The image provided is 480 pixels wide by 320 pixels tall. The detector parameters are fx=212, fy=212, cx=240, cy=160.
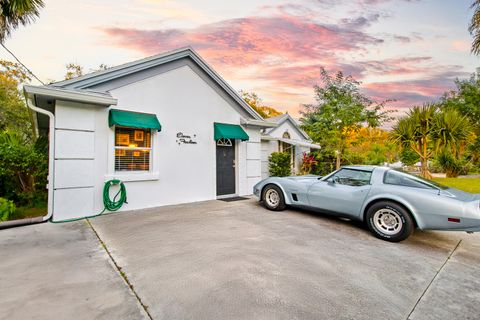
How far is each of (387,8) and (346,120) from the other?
234 inches

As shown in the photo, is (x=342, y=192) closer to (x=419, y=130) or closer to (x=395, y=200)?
(x=395, y=200)

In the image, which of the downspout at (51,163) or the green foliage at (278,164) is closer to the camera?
the downspout at (51,163)

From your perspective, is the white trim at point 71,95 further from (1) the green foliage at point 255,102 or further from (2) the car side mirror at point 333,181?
(1) the green foliage at point 255,102

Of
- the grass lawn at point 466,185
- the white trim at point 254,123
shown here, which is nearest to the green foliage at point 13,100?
the white trim at point 254,123

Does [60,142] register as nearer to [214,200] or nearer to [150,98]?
[150,98]

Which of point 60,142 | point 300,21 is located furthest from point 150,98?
point 300,21

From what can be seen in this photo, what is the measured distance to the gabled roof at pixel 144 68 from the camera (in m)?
5.04

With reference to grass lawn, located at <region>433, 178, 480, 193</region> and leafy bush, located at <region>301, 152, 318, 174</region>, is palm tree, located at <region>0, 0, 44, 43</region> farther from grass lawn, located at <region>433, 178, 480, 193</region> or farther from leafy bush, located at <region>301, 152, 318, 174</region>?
grass lawn, located at <region>433, 178, 480, 193</region>

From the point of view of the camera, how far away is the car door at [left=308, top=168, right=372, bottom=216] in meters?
4.07

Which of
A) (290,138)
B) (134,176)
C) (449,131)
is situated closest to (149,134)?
(134,176)

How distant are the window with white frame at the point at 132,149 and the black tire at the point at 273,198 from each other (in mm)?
3434

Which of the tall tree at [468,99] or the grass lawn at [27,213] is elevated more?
the tall tree at [468,99]

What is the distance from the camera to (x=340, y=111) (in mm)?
12852

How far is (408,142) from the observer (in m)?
9.98
